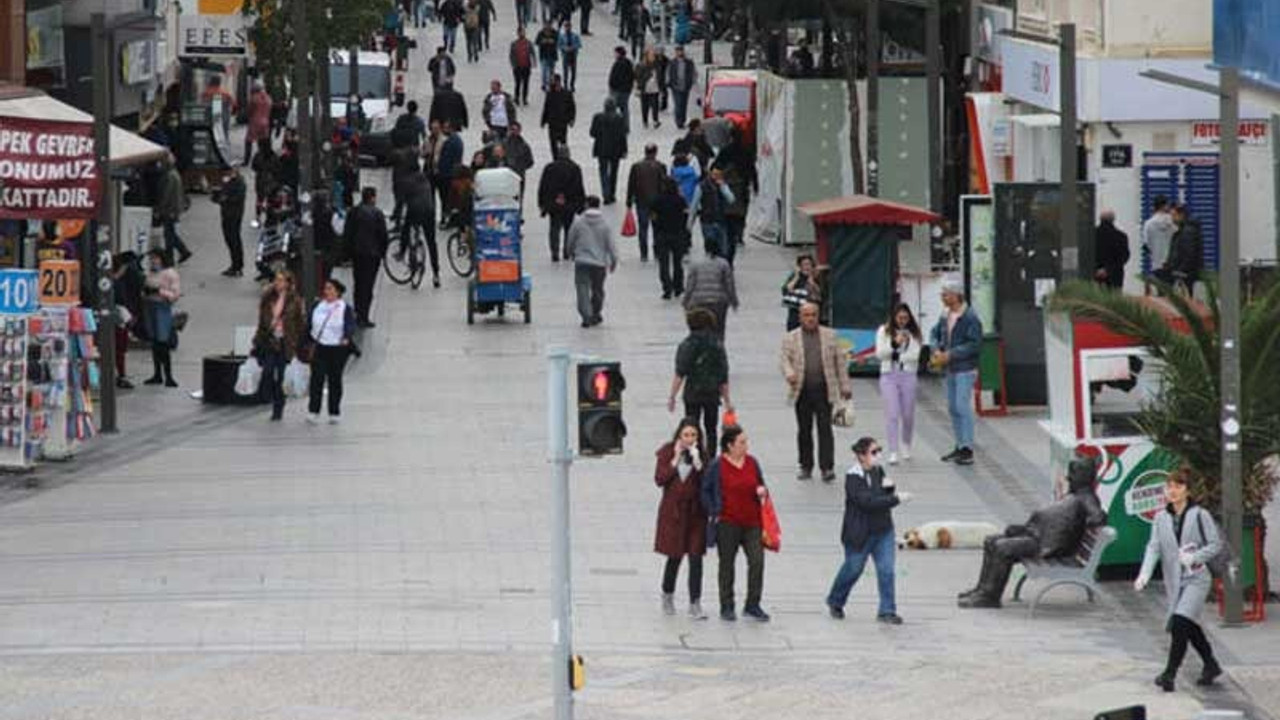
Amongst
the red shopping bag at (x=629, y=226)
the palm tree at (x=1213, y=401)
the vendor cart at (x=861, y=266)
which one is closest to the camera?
the palm tree at (x=1213, y=401)

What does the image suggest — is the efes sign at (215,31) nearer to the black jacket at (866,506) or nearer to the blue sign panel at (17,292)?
the blue sign panel at (17,292)

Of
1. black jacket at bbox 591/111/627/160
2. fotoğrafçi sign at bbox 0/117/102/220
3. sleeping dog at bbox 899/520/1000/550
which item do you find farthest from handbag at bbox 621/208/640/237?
sleeping dog at bbox 899/520/1000/550

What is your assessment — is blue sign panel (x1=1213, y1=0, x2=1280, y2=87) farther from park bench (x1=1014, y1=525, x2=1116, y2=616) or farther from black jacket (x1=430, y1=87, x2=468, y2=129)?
black jacket (x1=430, y1=87, x2=468, y2=129)

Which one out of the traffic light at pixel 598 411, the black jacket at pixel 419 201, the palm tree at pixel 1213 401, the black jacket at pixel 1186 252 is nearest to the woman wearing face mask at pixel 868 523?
the palm tree at pixel 1213 401

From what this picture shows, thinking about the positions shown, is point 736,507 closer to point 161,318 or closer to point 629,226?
point 161,318

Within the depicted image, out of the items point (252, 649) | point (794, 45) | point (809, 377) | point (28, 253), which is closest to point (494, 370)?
point (28, 253)

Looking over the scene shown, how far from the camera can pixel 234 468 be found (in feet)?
94.2

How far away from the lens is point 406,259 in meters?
42.2

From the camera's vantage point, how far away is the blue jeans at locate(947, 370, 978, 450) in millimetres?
28359

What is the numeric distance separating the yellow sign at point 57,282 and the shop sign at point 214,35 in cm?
2199

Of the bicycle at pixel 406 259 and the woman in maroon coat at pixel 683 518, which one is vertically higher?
the bicycle at pixel 406 259

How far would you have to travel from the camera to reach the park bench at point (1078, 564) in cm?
2217

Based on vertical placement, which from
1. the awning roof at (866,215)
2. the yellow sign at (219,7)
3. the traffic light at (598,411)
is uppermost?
the yellow sign at (219,7)

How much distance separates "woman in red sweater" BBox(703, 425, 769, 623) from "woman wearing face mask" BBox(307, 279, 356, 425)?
941 centimetres
